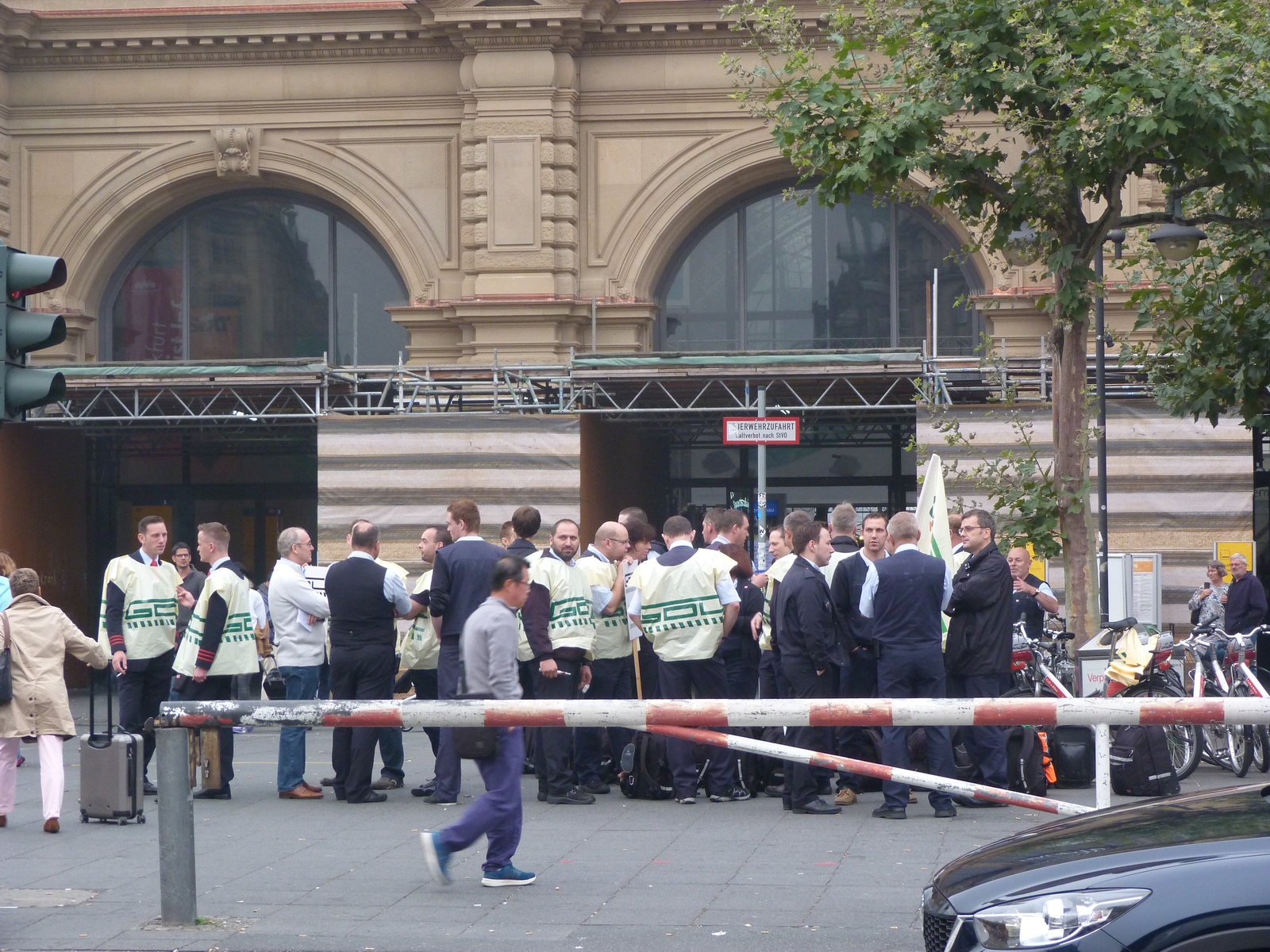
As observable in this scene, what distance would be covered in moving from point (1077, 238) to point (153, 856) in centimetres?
707

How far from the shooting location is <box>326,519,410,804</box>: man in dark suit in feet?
35.9

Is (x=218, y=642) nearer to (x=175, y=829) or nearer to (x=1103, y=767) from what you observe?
(x=175, y=829)

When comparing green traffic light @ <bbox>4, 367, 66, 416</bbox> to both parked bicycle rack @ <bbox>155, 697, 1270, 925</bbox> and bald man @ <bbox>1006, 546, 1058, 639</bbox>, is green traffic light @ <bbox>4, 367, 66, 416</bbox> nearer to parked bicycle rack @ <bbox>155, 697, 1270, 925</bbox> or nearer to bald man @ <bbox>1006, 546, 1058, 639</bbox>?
parked bicycle rack @ <bbox>155, 697, 1270, 925</bbox>

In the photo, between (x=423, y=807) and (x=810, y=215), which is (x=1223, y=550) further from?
(x=423, y=807)

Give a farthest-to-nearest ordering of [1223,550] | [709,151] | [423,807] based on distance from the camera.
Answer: [709,151] < [1223,550] < [423,807]

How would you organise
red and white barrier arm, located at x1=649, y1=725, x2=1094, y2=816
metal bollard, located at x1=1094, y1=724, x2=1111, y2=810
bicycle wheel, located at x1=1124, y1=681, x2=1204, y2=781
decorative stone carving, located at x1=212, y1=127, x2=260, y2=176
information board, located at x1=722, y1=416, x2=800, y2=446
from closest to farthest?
1. metal bollard, located at x1=1094, y1=724, x2=1111, y2=810
2. red and white barrier arm, located at x1=649, y1=725, x2=1094, y2=816
3. bicycle wheel, located at x1=1124, y1=681, x2=1204, y2=781
4. information board, located at x1=722, y1=416, x2=800, y2=446
5. decorative stone carving, located at x1=212, y1=127, x2=260, y2=176

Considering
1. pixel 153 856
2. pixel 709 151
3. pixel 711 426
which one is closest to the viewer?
pixel 153 856

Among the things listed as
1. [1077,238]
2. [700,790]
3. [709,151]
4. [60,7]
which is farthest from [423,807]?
[60,7]

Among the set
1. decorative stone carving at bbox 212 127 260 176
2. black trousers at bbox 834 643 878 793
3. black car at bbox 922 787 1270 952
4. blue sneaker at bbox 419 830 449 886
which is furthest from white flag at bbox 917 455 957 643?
decorative stone carving at bbox 212 127 260 176

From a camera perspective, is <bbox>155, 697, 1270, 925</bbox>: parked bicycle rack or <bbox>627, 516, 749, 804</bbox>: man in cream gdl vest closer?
<bbox>155, 697, 1270, 925</bbox>: parked bicycle rack

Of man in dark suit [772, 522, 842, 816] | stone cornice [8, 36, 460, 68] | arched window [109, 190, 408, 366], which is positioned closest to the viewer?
man in dark suit [772, 522, 842, 816]

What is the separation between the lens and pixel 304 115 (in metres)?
20.7

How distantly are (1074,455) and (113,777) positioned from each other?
261 inches

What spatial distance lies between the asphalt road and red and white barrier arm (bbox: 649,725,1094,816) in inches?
25.0
